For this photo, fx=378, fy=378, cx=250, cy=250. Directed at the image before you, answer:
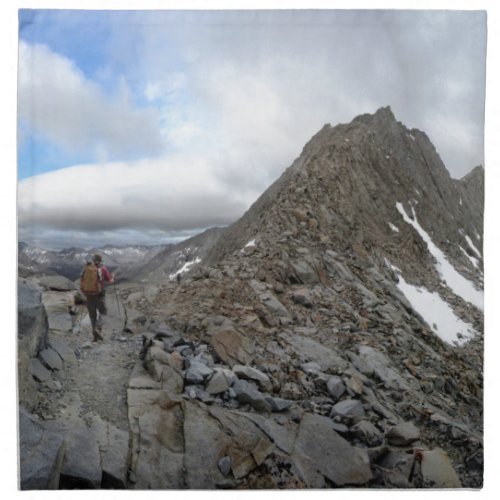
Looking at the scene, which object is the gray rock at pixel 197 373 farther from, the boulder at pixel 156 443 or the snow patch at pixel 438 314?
the snow patch at pixel 438 314

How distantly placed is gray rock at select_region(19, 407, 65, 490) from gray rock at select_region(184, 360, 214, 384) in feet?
5.11

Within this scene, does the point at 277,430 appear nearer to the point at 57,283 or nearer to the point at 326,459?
the point at 326,459

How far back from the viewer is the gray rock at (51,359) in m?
4.78

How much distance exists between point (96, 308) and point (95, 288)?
28 cm

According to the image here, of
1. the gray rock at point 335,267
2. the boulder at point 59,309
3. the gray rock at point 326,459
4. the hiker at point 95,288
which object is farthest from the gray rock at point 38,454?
the gray rock at point 335,267

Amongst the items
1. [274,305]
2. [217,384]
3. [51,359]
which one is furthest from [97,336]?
[274,305]

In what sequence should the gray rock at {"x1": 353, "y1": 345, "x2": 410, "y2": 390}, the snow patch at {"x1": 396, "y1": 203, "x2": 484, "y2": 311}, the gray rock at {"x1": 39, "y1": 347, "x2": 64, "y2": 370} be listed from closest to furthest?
the gray rock at {"x1": 39, "y1": 347, "x2": 64, "y2": 370} → the gray rock at {"x1": 353, "y1": 345, "x2": 410, "y2": 390} → the snow patch at {"x1": 396, "y1": 203, "x2": 484, "y2": 311}

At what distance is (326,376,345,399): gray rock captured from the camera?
4.98 m

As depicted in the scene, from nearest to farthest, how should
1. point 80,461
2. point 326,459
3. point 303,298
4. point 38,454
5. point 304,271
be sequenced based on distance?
point 38,454, point 80,461, point 326,459, point 303,298, point 304,271

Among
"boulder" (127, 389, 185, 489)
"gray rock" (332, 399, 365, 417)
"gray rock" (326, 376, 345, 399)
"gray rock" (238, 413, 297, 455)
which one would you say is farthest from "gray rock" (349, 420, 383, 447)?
"boulder" (127, 389, 185, 489)

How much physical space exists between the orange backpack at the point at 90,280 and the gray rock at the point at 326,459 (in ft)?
10.7

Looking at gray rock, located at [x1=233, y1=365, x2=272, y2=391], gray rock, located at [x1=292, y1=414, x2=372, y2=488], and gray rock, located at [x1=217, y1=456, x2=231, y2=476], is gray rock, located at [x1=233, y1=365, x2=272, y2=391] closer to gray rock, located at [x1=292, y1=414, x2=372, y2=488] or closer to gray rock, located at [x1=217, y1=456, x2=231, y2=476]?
gray rock, located at [x1=292, y1=414, x2=372, y2=488]

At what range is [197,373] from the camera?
4.80 metres

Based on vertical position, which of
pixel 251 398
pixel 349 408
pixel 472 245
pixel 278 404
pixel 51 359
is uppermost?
pixel 472 245
